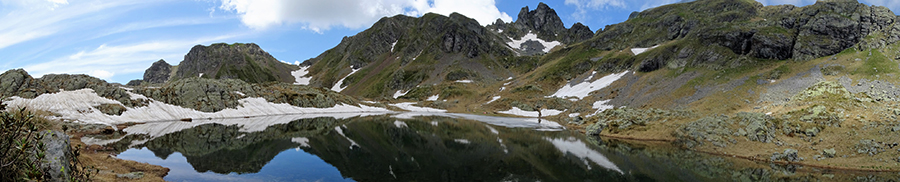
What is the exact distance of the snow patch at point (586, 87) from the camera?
4850 inches

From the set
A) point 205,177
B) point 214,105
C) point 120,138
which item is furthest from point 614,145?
point 214,105

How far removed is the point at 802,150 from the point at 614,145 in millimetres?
17792

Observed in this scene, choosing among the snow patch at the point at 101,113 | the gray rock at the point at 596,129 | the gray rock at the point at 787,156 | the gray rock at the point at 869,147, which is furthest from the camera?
the gray rock at the point at 596,129

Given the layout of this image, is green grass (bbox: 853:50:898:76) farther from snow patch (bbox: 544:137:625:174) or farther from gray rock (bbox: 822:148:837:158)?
snow patch (bbox: 544:137:625:174)

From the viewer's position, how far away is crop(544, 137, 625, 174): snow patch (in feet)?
110

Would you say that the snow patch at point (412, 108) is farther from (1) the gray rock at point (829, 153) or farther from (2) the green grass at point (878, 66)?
(1) the gray rock at point (829, 153)

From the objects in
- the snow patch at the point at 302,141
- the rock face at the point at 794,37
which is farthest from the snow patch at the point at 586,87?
the snow patch at the point at 302,141

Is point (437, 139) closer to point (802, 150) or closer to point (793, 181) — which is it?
point (793, 181)

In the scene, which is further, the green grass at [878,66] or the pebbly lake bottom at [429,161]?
the green grass at [878,66]

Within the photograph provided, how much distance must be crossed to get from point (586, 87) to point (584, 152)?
96.2m

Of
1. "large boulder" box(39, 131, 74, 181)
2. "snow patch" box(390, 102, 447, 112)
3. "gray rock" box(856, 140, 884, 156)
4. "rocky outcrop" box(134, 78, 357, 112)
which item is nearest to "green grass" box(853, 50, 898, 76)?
"gray rock" box(856, 140, 884, 156)

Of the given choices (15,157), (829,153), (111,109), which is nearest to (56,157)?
(15,157)

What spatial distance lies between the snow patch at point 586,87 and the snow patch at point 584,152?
7574 centimetres

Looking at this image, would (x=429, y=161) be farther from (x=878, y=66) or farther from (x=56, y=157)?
(x=878, y=66)
